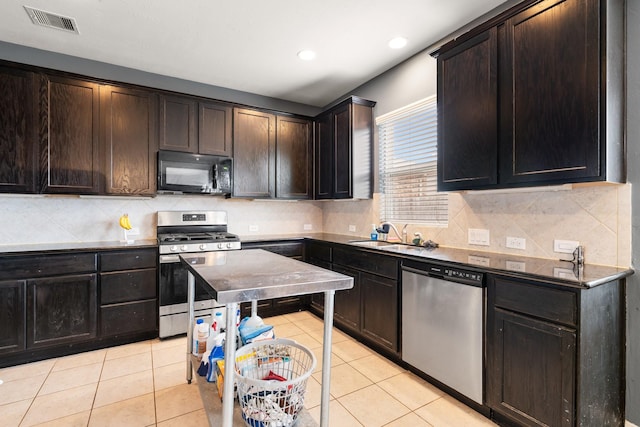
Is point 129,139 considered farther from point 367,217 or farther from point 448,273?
point 448,273

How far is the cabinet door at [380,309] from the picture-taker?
2.55 m

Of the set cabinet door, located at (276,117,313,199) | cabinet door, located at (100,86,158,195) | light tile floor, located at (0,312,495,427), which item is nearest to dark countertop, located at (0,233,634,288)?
cabinet door, located at (100,86,158,195)

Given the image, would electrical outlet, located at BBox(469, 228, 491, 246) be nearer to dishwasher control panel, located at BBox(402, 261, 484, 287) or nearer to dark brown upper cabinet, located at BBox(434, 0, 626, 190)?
dark brown upper cabinet, located at BBox(434, 0, 626, 190)

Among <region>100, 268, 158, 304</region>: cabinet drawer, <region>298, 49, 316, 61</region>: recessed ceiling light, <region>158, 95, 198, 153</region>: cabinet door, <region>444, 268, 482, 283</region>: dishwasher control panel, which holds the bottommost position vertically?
<region>100, 268, 158, 304</region>: cabinet drawer

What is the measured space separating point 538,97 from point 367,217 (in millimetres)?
2195

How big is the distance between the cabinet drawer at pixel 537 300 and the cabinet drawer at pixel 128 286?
2.99 m

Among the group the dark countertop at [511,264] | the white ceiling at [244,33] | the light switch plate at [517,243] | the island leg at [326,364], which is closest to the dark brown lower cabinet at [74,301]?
the dark countertop at [511,264]

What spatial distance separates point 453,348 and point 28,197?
4.02 metres

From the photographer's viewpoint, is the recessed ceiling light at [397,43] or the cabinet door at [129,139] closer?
the recessed ceiling light at [397,43]

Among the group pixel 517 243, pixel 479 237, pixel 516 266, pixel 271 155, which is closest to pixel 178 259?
pixel 271 155

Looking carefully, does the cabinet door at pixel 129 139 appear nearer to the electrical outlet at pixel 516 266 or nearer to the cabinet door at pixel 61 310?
the cabinet door at pixel 61 310

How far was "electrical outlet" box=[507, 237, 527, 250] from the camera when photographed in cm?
224

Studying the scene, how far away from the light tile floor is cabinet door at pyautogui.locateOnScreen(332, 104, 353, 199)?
178 centimetres

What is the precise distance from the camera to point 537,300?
1632mm
